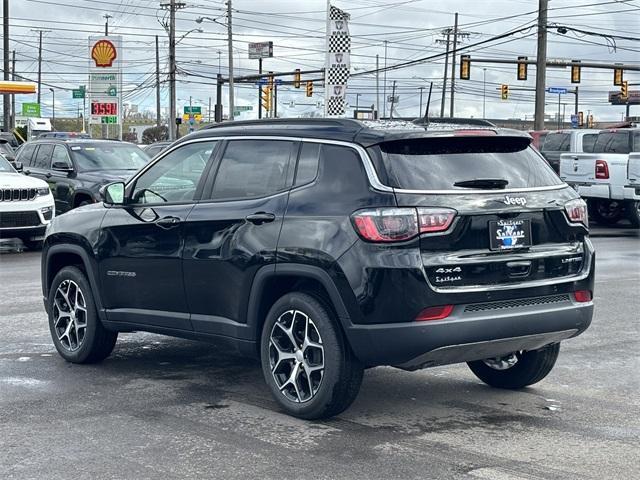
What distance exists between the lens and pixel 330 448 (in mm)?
5723

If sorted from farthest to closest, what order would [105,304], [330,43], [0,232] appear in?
[330,43], [0,232], [105,304]

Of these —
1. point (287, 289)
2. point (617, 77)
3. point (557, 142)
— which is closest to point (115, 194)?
point (287, 289)

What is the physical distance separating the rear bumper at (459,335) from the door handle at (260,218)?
0.95 metres

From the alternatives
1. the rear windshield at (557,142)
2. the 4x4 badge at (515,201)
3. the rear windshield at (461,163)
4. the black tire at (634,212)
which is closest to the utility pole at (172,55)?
the rear windshield at (557,142)

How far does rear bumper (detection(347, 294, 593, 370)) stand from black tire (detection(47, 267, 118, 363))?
271cm

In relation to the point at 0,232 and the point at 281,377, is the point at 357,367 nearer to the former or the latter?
the point at 281,377

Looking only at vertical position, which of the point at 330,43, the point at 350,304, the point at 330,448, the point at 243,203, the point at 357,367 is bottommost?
the point at 330,448

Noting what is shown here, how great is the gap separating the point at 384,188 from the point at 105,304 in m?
2.80

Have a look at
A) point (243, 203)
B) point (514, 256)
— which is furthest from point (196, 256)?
point (514, 256)

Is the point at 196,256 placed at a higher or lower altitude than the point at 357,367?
higher

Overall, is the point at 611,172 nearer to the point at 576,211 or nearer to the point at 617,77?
the point at 576,211

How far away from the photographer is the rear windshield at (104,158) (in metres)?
20.0

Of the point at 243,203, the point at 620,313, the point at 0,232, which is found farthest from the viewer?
the point at 0,232

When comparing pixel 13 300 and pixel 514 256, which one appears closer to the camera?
pixel 514 256
